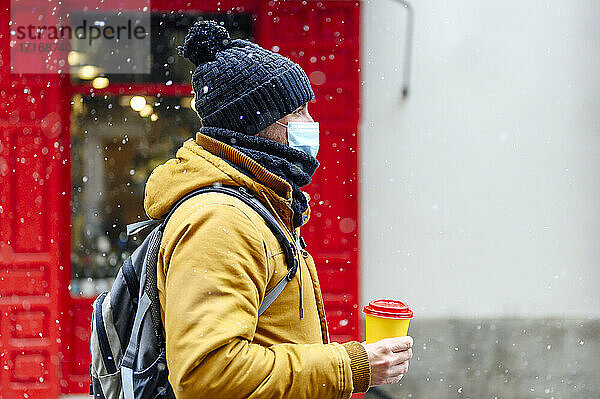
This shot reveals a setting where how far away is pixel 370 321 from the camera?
1.86 meters

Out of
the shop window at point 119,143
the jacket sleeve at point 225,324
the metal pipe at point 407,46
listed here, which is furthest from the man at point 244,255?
the shop window at point 119,143

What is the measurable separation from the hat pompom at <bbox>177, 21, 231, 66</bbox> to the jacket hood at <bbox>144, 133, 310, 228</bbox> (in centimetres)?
25

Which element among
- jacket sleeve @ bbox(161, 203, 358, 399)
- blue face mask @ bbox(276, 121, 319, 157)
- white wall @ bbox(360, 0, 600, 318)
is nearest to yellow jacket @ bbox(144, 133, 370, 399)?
jacket sleeve @ bbox(161, 203, 358, 399)

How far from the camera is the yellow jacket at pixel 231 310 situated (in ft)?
4.73

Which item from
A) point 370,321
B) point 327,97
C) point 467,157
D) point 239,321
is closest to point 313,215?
point 327,97

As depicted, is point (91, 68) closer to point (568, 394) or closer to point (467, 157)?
point (467, 157)

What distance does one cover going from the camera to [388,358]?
1.68 metres

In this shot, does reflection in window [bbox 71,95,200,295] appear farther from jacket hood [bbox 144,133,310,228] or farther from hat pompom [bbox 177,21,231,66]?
jacket hood [bbox 144,133,310,228]

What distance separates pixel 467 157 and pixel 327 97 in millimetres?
1359

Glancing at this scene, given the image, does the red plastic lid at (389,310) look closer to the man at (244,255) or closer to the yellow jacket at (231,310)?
the man at (244,255)

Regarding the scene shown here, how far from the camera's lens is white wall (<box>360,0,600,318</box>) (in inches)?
222

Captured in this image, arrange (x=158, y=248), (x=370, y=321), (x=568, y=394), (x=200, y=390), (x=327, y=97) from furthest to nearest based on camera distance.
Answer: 1. (x=568, y=394)
2. (x=327, y=97)
3. (x=370, y=321)
4. (x=158, y=248)
5. (x=200, y=390)

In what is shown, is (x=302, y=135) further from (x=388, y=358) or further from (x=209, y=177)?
(x=388, y=358)

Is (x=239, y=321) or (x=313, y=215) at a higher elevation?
(x=239, y=321)
